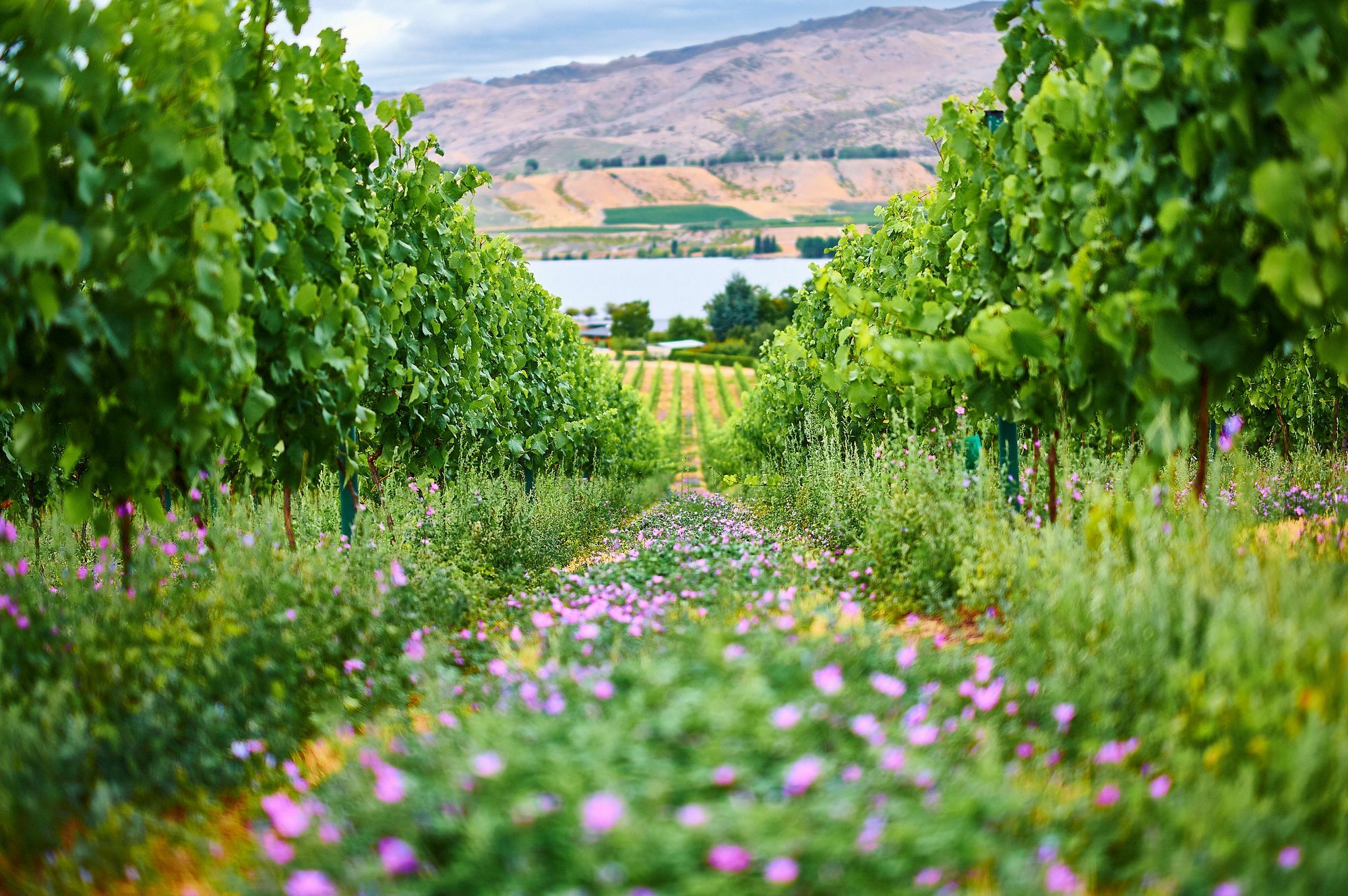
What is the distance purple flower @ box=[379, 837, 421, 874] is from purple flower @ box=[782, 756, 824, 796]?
755 mm

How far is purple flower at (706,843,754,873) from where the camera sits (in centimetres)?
153

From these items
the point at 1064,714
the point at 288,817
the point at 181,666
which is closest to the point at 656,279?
the point at 181,666

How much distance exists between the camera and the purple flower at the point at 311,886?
5.44 ft

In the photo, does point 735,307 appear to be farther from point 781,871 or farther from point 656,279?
point 781,871

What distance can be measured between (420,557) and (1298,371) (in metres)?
9.90

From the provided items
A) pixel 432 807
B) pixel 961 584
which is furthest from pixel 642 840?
pixel 961 584

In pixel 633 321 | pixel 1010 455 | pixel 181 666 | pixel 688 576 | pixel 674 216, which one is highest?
pixel 674 216

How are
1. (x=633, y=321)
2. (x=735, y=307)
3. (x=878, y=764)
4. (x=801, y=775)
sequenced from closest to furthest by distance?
1. (x=801, y=775)
2. (x=878, y=764)
3. (x=735, y=307)
4. (x=633, y=321)

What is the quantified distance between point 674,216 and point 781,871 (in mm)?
145643

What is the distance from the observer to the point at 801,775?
172cm

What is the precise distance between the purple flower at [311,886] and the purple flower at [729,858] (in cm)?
74

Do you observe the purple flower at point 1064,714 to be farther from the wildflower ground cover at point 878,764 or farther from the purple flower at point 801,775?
the purple flower at point 801,775

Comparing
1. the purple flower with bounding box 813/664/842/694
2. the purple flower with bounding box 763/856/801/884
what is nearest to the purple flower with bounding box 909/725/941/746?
the purple flower with bounding box 813/664/842/694

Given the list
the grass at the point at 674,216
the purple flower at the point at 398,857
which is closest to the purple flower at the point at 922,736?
the purple flower at the point at 398,857
